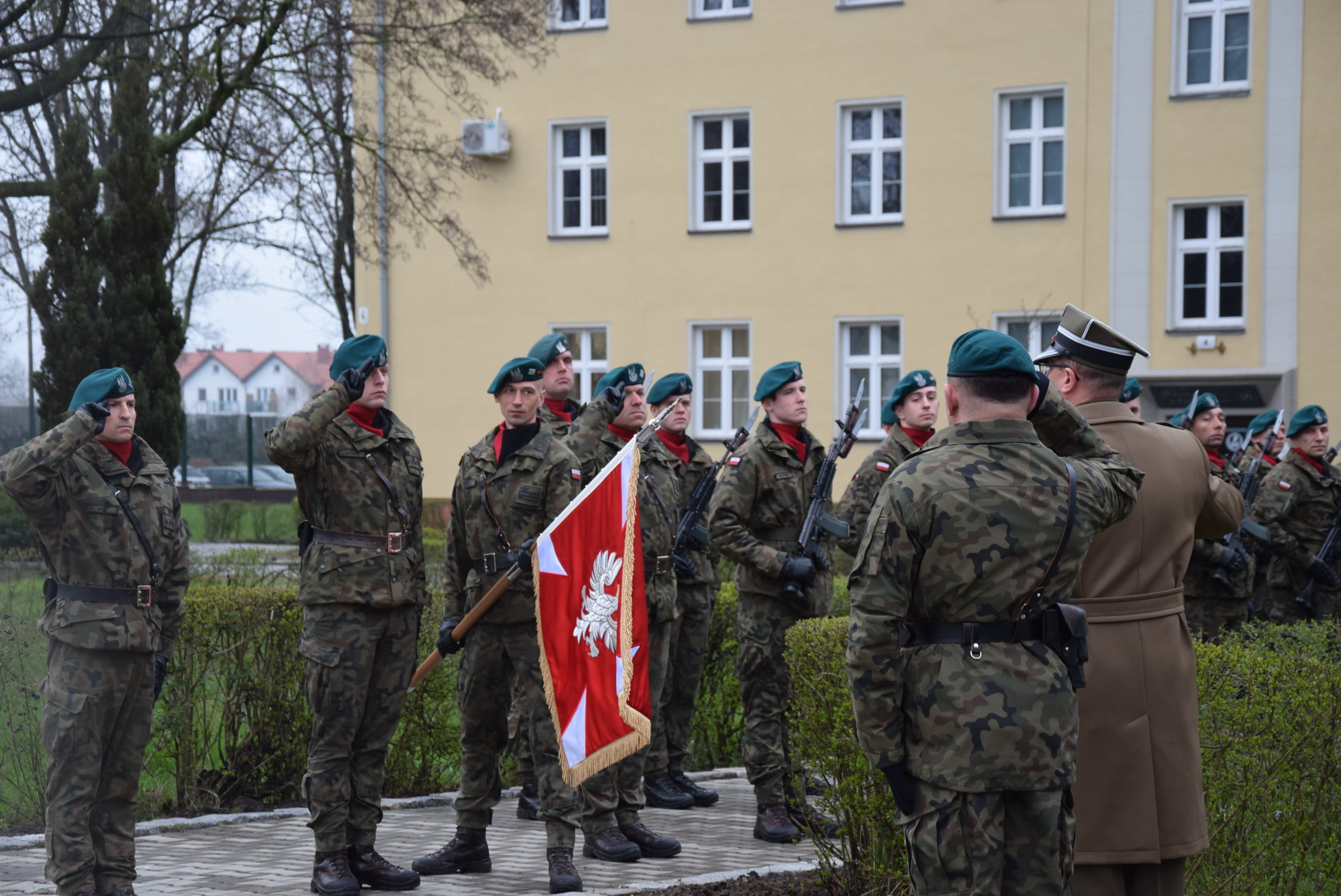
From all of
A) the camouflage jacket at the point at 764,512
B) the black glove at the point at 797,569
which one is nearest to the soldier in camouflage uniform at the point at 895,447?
the camouflage jacket at the point at 764,512

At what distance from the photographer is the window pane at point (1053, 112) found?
21.7 meters

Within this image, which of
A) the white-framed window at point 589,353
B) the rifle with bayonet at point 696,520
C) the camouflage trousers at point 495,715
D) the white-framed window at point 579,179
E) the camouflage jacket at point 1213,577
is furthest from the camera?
the white-framed window at point 589,353

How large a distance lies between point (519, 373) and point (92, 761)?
8.06ft

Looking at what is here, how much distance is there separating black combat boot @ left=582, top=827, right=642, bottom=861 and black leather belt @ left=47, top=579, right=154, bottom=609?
2.36 m

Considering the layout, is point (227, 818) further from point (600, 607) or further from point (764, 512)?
point (764, 512)

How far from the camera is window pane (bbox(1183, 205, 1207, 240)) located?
21.2 metres

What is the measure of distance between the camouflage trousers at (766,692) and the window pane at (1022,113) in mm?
16549

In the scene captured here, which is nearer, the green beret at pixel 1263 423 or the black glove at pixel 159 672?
the black glove at pixel 159 672

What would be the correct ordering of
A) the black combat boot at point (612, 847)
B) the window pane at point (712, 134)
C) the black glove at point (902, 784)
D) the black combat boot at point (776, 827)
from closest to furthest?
the black glove at point (902, 784) → the black combat boot at point (612, 847) → the black combat boot at point (776, 827) → the window pane at point (712, 134)

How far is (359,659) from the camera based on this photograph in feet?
19.9

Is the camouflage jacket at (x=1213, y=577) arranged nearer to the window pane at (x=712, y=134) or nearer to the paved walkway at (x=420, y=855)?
the paved walkway at (x=420, y=855)

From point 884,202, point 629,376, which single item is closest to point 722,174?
point 884,202

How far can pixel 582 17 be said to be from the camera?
941 inches

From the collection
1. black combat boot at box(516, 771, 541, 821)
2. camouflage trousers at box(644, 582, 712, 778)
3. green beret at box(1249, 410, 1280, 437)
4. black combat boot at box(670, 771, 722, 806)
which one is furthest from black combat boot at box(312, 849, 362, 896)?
green beret at box(1249, 410, 1280, 437)
